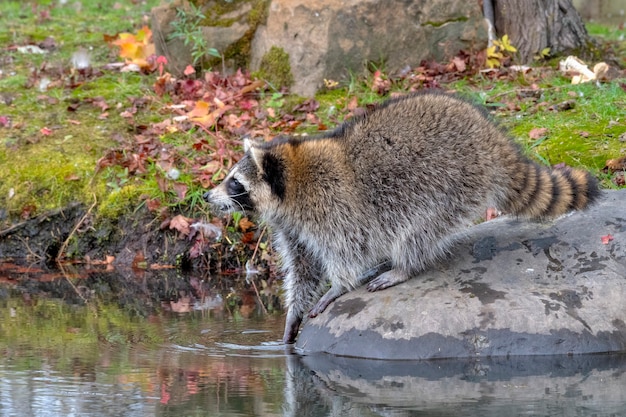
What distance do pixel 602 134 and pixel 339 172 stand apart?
2.50 meters

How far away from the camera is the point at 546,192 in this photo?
5.07 metres

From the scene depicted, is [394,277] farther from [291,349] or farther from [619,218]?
[619,218]

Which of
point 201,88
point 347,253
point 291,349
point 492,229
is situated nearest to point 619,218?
point 492,229

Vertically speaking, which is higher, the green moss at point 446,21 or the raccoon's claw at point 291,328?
the green moss at point 446,21

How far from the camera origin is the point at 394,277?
5129mm

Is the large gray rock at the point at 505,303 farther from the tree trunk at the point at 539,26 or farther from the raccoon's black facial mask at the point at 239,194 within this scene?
the tree trunk at the point at 539,26

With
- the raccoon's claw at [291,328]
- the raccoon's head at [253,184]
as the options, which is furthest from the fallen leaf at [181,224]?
the raccoon's claw at [291,328]

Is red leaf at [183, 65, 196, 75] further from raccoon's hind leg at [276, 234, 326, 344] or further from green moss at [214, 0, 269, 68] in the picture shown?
raccoon's hind leg at [276, 234, 326, 344]

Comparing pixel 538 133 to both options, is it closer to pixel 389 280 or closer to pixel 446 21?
pixel 446 21

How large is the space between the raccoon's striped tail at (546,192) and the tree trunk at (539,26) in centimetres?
364

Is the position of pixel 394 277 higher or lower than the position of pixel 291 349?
higher

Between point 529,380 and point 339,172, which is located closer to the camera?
point 529,380

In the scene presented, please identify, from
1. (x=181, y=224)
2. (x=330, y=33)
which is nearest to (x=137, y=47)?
(x=330, y=33)

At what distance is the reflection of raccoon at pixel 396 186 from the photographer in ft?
16.4
